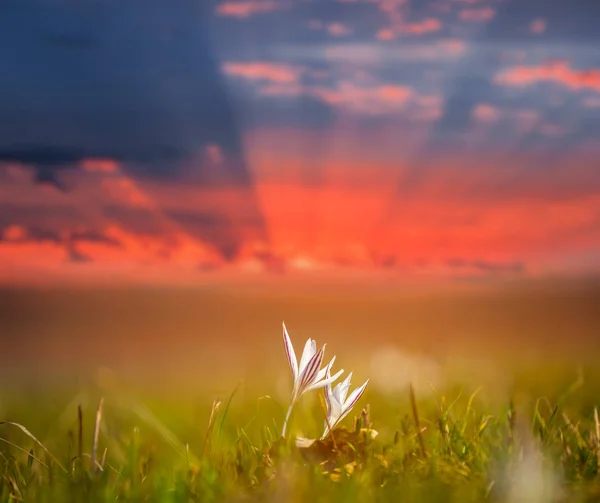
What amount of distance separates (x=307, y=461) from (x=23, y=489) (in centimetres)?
125

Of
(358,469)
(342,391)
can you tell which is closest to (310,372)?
(342,391)

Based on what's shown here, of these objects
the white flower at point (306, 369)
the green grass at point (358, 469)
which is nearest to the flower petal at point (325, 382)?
the white flower at point (306, 369)

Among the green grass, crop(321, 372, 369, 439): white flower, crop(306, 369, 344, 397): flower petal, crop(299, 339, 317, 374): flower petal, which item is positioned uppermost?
crop(299, 339, 317, 374): flower petal

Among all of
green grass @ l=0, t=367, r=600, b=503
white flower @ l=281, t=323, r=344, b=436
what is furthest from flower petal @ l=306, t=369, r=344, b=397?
green grass @ l=0, t=367, r=600, b=503

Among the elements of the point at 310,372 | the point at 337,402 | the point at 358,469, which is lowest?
the point at 358,469

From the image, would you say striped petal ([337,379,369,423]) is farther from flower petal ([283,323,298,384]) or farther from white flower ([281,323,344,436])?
flower petal ([283,323,298,384])

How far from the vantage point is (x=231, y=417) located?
7.05 metres

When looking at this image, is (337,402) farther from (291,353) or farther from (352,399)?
(291,353)

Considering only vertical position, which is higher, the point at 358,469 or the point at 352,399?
the point at 352,399

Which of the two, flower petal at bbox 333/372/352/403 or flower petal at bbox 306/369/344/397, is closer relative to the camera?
flower petal at bbox 306/369/344/397

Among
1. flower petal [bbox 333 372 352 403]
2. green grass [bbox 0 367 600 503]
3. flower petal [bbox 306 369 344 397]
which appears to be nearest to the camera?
A: green grass [bbox 0 367 600 503]

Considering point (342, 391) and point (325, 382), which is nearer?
point (325, 382)

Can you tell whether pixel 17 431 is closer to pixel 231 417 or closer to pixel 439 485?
pixel 231 417

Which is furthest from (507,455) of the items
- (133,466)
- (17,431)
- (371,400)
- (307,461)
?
(17,431)
